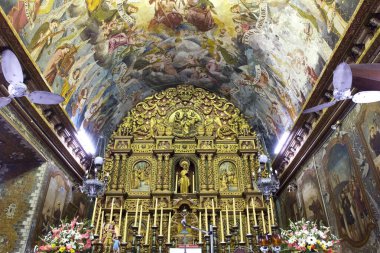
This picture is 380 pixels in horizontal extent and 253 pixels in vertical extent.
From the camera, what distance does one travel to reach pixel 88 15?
32.7 ft

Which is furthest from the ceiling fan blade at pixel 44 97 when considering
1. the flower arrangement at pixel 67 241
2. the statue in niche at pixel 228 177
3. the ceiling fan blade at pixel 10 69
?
the statue in niche at pixel 228 177

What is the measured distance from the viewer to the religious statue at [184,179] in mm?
13344

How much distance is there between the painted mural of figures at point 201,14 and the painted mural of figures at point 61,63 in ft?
14.2

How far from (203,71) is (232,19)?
12.5ft

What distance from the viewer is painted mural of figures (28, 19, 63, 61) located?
331 inches

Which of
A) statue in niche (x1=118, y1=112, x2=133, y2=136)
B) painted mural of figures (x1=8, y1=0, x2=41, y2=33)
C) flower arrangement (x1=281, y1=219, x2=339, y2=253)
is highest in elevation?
statue in niche (x1=118, y1=112, x2=133, y2=136)

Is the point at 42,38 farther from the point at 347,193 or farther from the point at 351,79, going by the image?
the point at 347,193

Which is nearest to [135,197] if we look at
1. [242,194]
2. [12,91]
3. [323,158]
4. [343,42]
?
[242,194]

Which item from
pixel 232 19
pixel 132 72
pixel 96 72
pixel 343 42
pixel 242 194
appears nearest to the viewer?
pixel 343 42

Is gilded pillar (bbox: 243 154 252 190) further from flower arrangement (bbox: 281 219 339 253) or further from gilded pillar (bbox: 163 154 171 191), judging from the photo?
flower arrangement (bbox: 281 219 339 253)

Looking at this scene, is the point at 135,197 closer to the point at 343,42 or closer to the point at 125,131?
the point at 125,131

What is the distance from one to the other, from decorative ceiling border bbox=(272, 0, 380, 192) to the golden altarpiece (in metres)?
1.71

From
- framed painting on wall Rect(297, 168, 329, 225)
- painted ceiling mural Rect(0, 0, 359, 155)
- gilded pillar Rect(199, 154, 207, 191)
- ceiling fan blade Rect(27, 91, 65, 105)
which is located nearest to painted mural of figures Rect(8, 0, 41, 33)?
painted ceiling mural Rect(0, 0, 359, 155)

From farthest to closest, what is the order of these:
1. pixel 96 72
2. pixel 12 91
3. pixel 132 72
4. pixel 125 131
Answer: pixel 125 131, pixel 132 72, pixel 96 72, pixel 12 91
